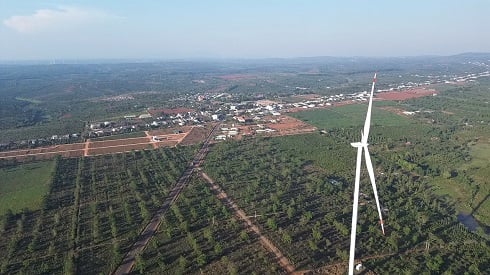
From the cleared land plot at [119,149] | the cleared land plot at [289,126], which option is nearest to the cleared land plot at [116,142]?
the cleared land plot at [119,149]

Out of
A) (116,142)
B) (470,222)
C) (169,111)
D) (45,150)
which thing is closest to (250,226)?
(470,222)

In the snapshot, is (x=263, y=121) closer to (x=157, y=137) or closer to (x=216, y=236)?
(x=157, y=137)

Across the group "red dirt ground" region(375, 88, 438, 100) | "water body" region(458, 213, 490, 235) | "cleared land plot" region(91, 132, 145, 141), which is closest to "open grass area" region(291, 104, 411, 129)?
"red dirt ground" region(375, 88, 438, 100)

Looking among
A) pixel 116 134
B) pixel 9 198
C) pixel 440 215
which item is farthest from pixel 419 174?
pixel 116 134

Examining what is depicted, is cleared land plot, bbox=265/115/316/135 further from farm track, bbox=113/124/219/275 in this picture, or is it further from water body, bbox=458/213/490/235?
water body, bbox=458/213/490/235

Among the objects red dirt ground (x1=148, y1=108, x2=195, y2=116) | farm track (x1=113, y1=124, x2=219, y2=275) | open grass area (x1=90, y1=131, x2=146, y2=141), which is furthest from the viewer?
red dirt ground (x1=148, y1=108, x2=195, y2=116)

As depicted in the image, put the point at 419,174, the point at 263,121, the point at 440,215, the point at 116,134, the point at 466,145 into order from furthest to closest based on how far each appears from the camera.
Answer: the point at 263,121, the point at 116,134, the point at 466,145, the point at 419,174, the point at 440,215
